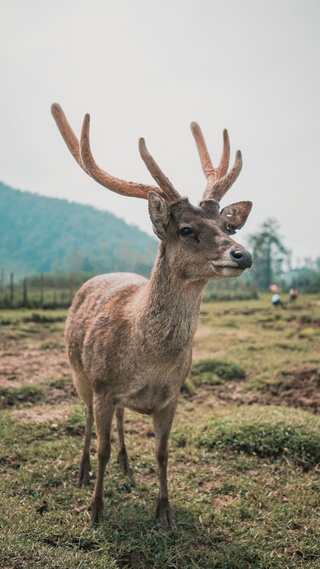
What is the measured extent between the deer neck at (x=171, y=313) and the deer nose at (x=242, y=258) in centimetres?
48

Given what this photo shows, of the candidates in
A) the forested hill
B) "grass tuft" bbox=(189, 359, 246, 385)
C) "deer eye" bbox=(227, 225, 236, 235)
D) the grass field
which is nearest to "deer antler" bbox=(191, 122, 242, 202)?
"deer eye" bbox=(227, 225, 236, 235)

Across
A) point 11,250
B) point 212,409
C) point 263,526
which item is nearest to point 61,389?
point 212,409

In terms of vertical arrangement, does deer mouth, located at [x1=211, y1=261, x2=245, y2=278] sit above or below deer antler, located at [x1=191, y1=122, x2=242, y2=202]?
below

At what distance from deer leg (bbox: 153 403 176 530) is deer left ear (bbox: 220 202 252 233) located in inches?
64.3

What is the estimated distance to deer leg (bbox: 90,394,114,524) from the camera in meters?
3.66

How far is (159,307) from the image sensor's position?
11.1 ft


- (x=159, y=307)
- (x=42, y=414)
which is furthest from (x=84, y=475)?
(x=159, y=307)

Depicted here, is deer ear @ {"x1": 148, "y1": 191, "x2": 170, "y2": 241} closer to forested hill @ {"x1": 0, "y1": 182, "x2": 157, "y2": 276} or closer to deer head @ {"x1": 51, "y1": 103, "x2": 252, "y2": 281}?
deer head @ {"x1": 51, "y1": 103, "x2": 252, "y2": 281}

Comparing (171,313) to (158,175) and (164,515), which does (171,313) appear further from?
(164,515)

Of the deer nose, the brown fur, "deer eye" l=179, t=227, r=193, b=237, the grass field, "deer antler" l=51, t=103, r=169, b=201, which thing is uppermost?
"deer antler" l=51, t=103, r=169, b=201

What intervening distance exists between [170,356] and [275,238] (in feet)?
237

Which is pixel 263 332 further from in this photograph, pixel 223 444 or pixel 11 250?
pixel 11 250

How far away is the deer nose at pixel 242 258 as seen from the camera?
2877 millimetres

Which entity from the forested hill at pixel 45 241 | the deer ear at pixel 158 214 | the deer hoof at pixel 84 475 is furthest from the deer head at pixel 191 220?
the forested hill at pixel 45 241
